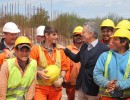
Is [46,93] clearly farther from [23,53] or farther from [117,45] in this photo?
[117,45]

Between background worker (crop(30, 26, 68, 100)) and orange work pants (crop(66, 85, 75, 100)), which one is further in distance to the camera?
orange work pants (crop(66, 85, 75, 100))

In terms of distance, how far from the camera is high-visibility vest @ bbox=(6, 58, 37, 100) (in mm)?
5785

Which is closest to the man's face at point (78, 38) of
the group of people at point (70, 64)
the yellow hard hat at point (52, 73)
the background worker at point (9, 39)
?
the group of people at point (70, 64)

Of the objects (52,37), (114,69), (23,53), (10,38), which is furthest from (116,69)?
(10,38)

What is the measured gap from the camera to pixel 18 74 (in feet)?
19.1

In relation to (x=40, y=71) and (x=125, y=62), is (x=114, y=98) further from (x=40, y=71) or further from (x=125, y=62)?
(x=40, y=71)

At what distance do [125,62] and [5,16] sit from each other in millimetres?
13571

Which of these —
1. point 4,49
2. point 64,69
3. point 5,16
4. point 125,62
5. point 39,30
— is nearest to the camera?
point 125,62

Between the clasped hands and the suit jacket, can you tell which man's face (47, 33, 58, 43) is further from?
the clasped hands

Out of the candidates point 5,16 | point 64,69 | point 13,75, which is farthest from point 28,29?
point 13,75

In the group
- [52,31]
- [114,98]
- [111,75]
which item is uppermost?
[52,31]

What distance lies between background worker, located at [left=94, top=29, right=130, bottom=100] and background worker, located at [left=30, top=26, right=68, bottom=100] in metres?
1.21

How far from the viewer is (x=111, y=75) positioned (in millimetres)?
5766

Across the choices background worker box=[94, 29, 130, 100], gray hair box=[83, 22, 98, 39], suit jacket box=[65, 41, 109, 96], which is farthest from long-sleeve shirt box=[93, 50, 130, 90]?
gray hair box=[83, 22, 98, 39]
